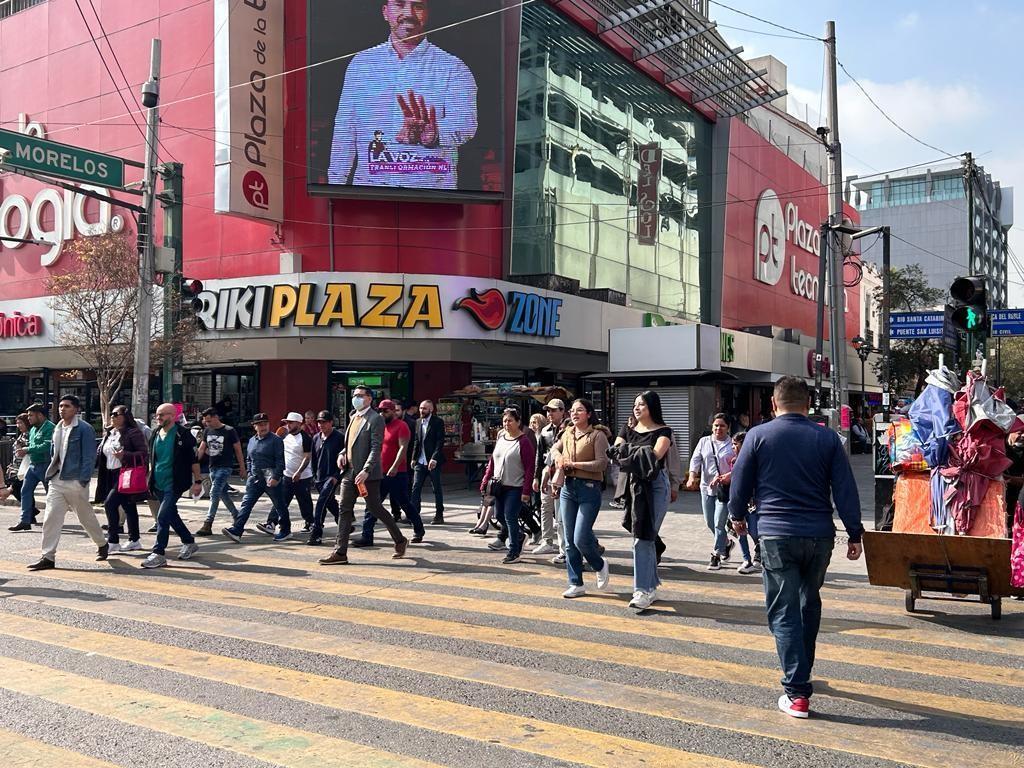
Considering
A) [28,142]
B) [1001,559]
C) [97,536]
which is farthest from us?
[28,142]

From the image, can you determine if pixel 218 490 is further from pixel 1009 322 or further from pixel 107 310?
pixel 1009 322

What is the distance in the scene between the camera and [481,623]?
703 centimetres

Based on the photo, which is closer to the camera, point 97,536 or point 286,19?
point 97,536

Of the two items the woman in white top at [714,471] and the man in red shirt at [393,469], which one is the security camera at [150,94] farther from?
the woman in white top at [714,471]

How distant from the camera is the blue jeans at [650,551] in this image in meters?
7.45

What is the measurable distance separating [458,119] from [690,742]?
64.3 feet

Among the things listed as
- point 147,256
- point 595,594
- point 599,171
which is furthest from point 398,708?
point 599,171

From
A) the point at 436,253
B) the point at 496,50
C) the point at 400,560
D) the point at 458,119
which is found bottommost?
the point at 400,560

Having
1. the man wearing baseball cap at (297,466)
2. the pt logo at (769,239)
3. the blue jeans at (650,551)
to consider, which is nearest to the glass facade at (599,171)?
the pt logo at (769,239)

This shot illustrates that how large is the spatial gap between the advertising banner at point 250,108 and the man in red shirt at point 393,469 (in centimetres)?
1178

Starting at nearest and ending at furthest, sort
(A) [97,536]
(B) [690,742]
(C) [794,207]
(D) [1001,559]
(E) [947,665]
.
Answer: (B) [690,742] < (E) [947,665] < (D) [1001,559] < (A) [97,536] < (C) [794,207]

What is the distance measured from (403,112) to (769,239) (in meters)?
22.3

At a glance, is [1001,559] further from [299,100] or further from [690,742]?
[299,100]

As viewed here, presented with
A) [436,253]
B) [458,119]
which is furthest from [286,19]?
[436,253]
